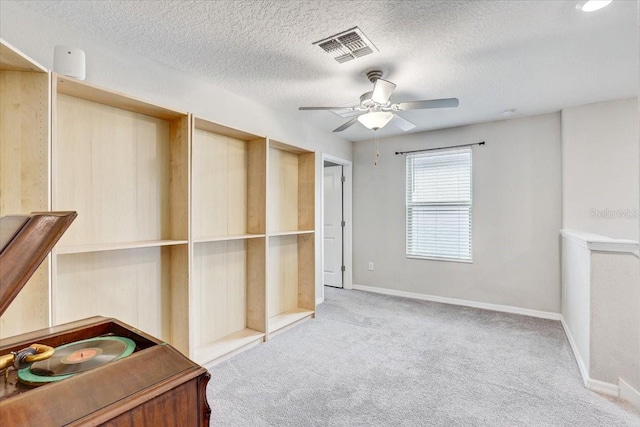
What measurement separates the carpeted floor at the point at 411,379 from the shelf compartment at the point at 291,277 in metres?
0.30

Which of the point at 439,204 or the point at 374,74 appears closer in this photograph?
the point at 374,74

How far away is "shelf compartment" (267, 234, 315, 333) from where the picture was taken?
3623mm

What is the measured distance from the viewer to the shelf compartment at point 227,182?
2783 millimetres

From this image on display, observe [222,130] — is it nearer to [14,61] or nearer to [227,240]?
[227,240]

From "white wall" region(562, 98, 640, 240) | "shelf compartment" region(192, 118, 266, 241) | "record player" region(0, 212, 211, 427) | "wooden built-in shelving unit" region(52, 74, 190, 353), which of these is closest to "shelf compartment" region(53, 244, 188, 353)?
"wooden built-in shelving unit" region(52, 74, 190, 353)

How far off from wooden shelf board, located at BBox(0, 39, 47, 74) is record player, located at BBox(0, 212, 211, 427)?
122cm

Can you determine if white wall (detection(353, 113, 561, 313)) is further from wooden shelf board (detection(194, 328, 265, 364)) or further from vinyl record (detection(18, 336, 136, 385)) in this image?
vinyl record (detection(18, 336, 136, 385))

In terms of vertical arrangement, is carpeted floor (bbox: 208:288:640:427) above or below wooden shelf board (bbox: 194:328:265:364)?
below

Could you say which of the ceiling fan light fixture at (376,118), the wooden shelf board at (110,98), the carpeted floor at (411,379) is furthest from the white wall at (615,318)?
the wooden shelf board at (110,98)

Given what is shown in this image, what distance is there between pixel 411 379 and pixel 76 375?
7.43 feet

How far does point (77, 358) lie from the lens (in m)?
0.81

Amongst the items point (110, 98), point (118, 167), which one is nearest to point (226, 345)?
point (118, 167)

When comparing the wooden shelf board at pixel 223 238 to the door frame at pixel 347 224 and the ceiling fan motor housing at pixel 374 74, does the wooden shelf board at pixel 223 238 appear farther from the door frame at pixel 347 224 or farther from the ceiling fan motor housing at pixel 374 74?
the door frame at pixel 347 224

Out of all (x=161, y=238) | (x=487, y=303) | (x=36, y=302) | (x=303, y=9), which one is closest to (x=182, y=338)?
(x=161, y=238)
